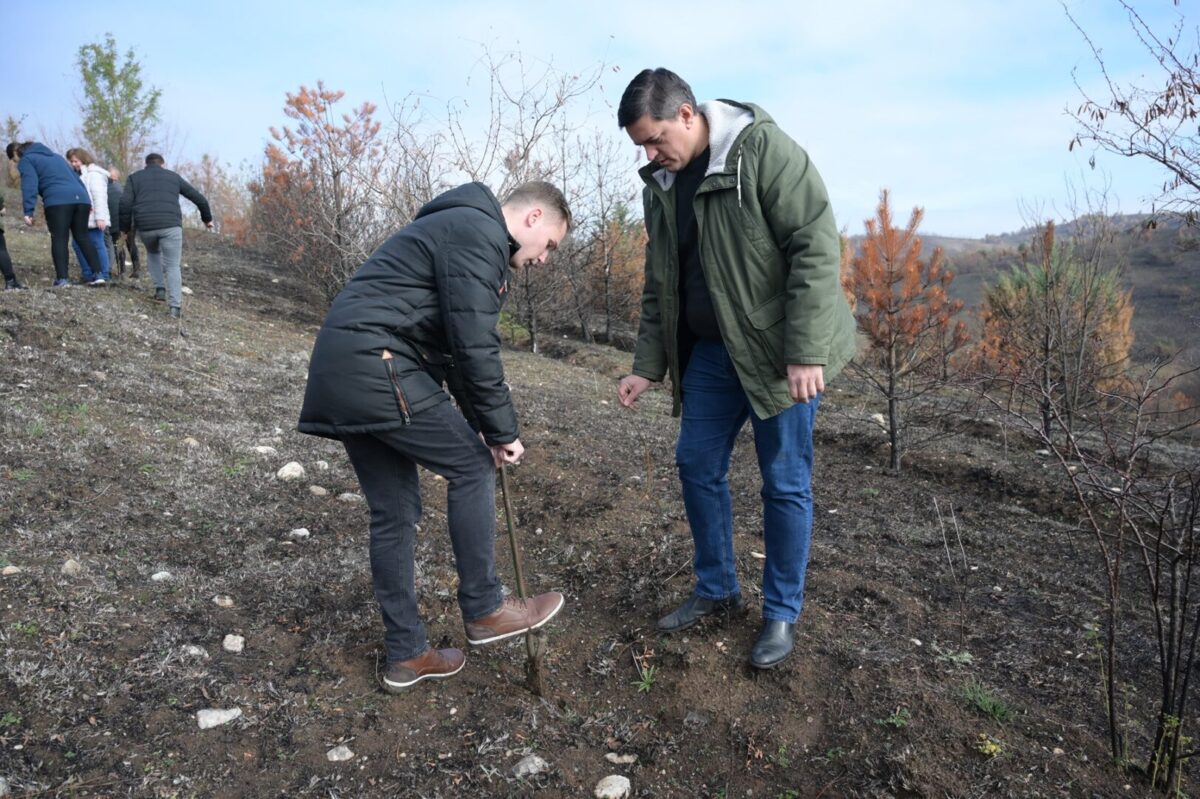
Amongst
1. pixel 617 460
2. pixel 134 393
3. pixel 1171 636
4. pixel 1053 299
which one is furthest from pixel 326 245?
pixel 1171 636

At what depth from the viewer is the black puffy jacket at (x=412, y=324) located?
2.21 m

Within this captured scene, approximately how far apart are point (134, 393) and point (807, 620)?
4897mm

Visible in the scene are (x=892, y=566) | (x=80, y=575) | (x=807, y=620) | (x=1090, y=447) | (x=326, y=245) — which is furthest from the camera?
(x=326, y=245)

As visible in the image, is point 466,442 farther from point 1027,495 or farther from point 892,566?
point 1027,495

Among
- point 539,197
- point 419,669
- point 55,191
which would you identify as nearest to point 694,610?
point 419,669

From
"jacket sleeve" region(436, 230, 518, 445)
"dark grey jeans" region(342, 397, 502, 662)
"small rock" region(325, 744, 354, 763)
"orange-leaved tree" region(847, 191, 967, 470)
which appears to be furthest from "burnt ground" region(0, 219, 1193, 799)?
"jacket sleeve" region(436, 230, 518, 445)

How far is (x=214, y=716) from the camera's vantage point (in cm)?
238

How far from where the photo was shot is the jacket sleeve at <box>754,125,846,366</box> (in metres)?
2.20

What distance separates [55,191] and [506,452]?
8.10 m

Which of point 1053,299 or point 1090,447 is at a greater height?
point 1053,299

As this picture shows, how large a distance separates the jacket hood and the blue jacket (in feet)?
25.6

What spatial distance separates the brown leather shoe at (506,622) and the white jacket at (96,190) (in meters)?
8.44

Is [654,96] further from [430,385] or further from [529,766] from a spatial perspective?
[529,766]

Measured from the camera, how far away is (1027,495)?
16.7 feet
